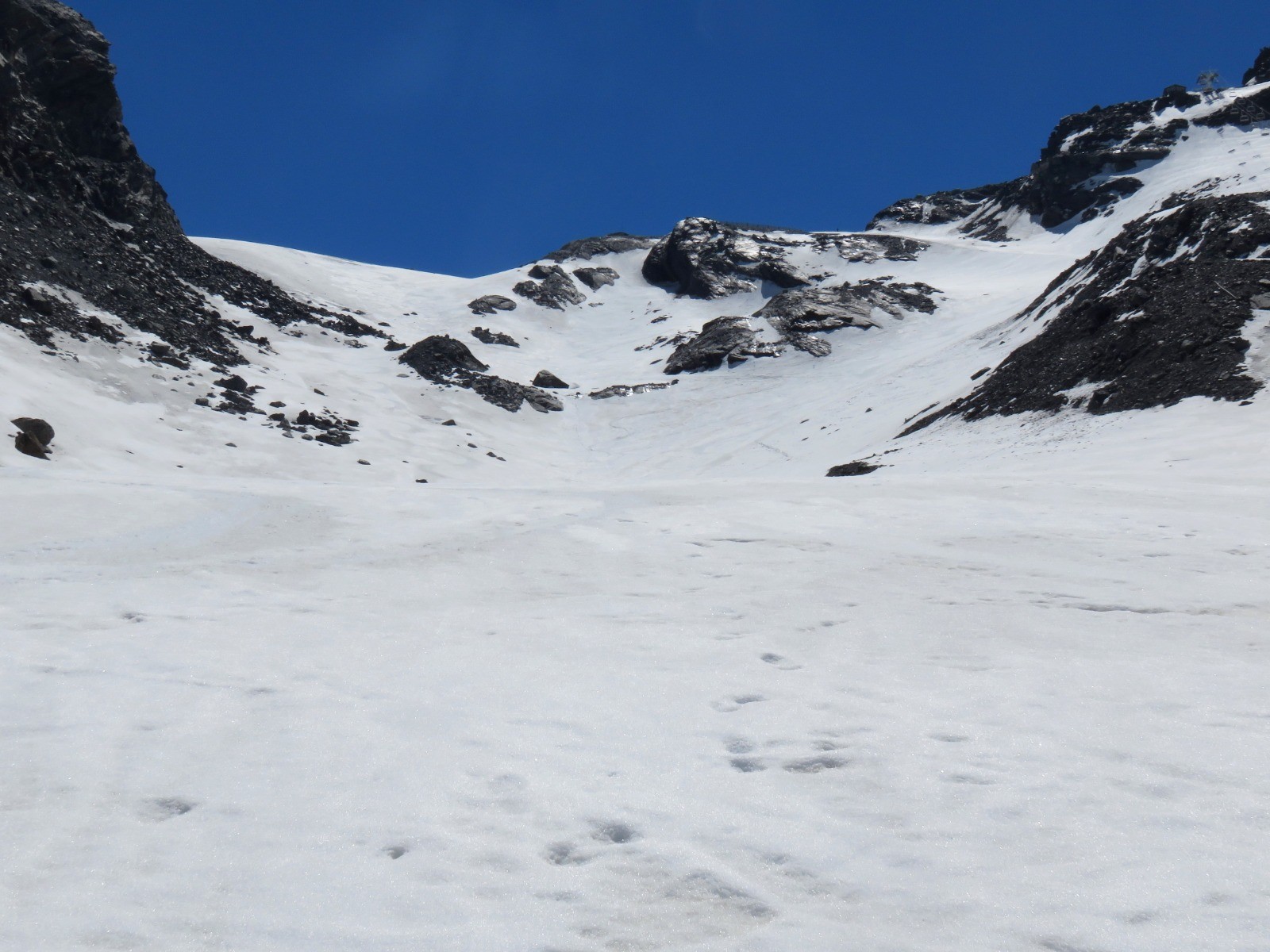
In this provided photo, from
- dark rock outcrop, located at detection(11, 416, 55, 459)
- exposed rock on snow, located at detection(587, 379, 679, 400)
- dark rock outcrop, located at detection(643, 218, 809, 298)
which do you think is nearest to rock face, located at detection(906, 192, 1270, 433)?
exposed rock on snow, located at detection(587, 379, 679, 400)

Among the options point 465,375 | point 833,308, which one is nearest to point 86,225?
point 465,375

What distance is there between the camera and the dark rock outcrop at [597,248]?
276ft

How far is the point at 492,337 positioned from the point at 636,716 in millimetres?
52323

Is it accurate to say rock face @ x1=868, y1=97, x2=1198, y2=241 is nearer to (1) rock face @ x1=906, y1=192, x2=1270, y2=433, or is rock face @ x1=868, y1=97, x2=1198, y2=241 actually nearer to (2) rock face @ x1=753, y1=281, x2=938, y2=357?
(2) rock face @ x1=753, y1=281, x2=938, y2=357

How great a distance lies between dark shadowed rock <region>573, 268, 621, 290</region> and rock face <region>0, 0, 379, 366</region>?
30885 millimetres

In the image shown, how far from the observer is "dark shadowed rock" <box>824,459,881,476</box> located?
940 inches

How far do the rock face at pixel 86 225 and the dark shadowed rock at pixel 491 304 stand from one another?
14.1 metres

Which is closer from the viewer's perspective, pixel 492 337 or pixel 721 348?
pixel 721 348

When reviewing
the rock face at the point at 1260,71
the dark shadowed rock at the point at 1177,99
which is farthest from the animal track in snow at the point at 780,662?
the rock face at the point at 1260,71

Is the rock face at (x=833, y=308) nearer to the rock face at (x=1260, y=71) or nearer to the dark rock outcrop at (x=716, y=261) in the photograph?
the dark rock outcrop at (x=716, y=261)

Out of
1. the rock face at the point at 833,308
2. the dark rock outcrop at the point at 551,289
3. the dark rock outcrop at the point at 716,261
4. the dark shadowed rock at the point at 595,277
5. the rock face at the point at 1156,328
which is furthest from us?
the dark shadowed rock at the point at 595,277

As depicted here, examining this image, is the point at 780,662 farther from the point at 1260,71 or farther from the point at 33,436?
the point at 1260,71

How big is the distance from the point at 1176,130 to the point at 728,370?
67.2m

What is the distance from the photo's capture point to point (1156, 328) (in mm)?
23703
